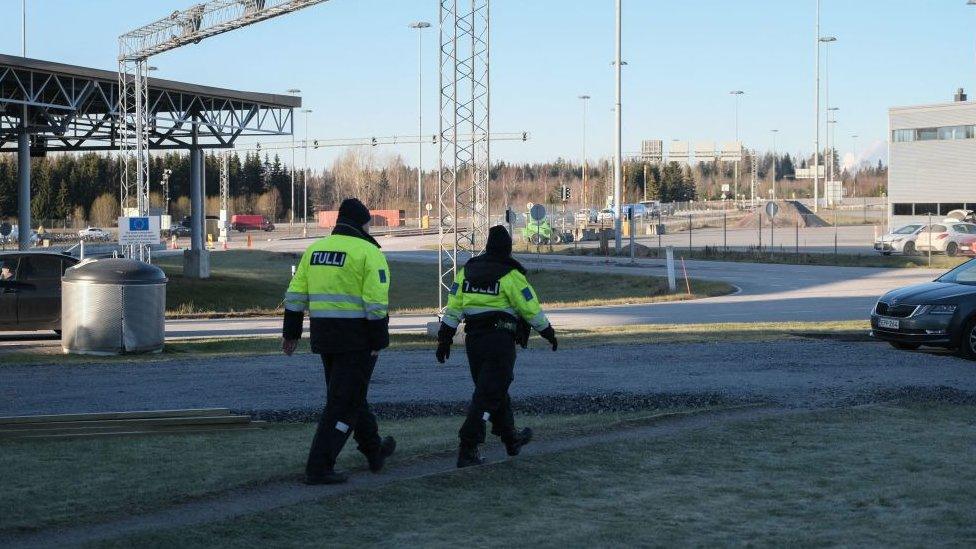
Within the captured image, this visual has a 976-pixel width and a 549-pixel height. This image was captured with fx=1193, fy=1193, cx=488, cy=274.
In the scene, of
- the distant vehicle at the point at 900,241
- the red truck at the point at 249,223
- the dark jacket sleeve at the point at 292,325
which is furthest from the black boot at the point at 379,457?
the red truck at the point at 249,223

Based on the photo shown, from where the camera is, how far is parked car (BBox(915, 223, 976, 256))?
161 ft

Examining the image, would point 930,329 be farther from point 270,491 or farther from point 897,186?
point 897,186

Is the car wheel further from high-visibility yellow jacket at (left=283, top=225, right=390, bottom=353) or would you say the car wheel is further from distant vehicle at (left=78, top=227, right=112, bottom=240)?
distant vehicle at (left=78, top=227, right=112, bottom=240)

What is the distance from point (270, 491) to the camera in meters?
7.71

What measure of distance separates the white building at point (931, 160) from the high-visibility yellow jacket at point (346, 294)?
61.8 meters

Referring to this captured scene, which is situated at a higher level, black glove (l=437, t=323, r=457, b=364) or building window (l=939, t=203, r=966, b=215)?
building window (l=939, t=203, r=966, b=215)

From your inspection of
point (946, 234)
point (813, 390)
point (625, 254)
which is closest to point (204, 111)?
point (625, 254)

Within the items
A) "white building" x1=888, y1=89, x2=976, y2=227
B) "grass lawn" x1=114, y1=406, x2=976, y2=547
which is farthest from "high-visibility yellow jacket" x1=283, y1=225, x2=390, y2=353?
"white building" x1=888, y1=89, x2=976, y2=227

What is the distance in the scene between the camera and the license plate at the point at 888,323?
1655 cm

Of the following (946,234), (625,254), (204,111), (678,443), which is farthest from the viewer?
(625,254)

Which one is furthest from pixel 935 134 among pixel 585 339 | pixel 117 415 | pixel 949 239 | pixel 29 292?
pixel 117 415

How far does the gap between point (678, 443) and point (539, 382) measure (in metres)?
4.42

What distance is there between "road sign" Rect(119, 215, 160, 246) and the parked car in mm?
31255

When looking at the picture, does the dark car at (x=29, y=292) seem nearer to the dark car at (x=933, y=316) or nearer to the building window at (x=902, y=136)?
the dark car at (x=933, y=316)
